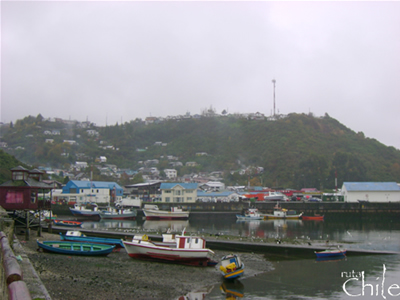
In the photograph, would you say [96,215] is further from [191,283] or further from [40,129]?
[40,129]

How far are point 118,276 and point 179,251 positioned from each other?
4.25 meters

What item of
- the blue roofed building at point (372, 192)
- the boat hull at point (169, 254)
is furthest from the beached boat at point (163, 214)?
the boat hull at point (169, 254)

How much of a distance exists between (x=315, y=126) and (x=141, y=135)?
73665mm

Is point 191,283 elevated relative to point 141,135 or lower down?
lower down

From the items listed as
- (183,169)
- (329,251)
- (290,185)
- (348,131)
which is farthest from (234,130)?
(329,251)

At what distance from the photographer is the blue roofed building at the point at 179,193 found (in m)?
60.8

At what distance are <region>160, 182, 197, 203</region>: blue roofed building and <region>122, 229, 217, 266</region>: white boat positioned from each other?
135ft

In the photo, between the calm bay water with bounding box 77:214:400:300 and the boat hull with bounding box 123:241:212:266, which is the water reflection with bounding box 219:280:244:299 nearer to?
the calm bay water with bounding box 77:214:400:300

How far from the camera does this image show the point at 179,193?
61.2 metres

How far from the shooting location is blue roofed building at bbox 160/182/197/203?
200ft

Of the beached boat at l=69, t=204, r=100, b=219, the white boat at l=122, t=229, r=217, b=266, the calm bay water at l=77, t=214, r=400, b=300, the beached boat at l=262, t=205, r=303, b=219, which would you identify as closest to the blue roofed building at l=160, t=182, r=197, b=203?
the beached boat at l=262, t=205, r=303, b=219

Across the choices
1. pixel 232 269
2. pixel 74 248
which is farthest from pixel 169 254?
pixel 74 248

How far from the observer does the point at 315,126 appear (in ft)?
380

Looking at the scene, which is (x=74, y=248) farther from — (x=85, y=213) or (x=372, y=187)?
(x=372, y=187)
